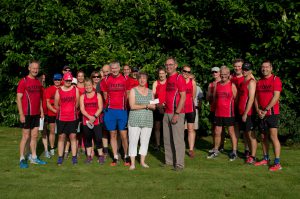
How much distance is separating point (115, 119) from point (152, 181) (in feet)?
5.89

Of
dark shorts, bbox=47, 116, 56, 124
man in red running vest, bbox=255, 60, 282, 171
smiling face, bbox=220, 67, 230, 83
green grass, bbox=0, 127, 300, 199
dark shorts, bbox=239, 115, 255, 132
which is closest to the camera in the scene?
green grass, bbox=0, 127, 300, 199

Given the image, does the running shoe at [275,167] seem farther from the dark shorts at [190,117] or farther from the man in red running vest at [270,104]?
the dark shorts at [190,117]

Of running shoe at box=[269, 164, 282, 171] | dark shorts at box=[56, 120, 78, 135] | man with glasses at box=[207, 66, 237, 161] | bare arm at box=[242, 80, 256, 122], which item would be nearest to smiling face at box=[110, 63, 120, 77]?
dark shorts at box=[56, 120, 78, 135]

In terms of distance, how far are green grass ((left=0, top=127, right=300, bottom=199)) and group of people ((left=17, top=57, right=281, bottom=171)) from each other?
314 millimetres

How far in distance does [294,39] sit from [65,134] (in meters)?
5.61

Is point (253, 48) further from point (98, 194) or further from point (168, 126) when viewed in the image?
point (98, 194)

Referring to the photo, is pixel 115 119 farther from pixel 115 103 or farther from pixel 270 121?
pixel 270 121

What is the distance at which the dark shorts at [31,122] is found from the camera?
26.0ft

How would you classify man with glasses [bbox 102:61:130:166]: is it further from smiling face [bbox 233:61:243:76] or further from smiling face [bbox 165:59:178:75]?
smiling face [bbox 233:61:243:76]

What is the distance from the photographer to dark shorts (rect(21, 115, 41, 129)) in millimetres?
7910

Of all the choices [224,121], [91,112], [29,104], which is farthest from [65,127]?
[224,121]

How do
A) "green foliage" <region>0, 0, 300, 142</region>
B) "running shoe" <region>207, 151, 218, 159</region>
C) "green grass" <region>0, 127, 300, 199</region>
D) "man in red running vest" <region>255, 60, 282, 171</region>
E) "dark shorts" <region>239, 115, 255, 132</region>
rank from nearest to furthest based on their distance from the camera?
"green grass" <region>0, 127, 300, 199</region> < "man in red running vest" <region>255, 60, 282, 171</region> < "dark shorts" <region>239, 115, 255, 132</region> < "running shoe" <region>207, 151, 218, 159</region> < "green foliage" <region>0, 0, 300, 142</region>

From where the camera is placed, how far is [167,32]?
10.8 meters

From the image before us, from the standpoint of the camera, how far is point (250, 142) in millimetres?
8305
